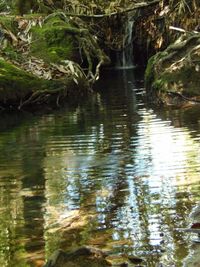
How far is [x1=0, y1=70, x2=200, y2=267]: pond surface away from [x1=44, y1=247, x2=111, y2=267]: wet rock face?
0.35m

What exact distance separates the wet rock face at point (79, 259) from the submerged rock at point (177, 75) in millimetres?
9464

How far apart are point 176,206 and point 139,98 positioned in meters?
9.85

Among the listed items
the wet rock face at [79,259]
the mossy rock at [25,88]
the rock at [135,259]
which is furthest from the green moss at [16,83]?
the wet rock face at [79,259]

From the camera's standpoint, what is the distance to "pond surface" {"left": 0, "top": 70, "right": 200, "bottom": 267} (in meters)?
5.07

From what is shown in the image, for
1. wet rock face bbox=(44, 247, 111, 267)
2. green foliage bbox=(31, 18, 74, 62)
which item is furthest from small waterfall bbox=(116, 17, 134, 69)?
wet rock face bbox=(44, 247, 111, 267)

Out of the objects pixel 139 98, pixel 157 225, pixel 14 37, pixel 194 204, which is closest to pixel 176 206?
pixel 194 204

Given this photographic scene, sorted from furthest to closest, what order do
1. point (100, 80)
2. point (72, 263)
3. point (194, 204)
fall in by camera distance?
point (100, 80) < point (194, 204) < point (72, 263)

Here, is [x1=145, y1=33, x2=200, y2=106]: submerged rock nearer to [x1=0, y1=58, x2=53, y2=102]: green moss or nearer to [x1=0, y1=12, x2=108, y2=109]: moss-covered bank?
[x1=0, y1=12, x2=108, y2=109]: moss-covered bank

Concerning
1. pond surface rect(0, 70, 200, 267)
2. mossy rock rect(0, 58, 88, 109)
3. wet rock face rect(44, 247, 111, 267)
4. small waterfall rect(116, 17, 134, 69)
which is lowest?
pond surface rect(0, 70, 200, 267)

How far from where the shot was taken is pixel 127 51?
2628cm

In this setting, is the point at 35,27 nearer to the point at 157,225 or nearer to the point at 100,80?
the point at 100,80

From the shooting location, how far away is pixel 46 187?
7.19 m

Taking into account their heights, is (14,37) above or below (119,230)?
above

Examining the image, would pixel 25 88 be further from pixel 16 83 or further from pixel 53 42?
pixel 53 42
